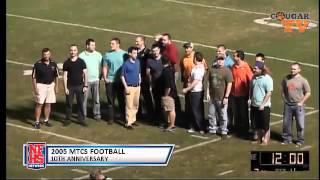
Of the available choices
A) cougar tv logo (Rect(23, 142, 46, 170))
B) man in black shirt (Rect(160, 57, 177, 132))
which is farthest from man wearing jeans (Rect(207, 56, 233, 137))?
cougar tv logo (Rect(23, 142, 46, 170))

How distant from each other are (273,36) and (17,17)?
666 cm

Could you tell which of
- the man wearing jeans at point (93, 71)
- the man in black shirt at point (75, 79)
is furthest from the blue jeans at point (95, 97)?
the man in black shirt at point (75, 79)

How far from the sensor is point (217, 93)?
779 inches

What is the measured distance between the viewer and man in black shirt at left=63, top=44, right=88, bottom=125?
66.7 ft

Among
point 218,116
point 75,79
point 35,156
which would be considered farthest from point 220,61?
point 35,156

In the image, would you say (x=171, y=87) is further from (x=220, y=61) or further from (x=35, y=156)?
(x=35, y=156)

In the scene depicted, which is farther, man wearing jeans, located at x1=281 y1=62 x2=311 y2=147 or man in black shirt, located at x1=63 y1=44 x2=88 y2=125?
man in black shirt, located at x1=63 y1=44 x2=88 y2=125

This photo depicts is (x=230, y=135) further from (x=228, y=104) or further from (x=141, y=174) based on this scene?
(x=141, y=174)

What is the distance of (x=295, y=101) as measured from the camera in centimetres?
1930

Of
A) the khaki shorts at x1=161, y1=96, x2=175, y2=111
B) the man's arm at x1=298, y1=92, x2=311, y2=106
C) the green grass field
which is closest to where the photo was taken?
the green grass field

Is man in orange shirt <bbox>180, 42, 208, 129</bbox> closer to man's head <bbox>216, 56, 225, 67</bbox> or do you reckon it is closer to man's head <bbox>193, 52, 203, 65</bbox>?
man's head <bbox>193, 52, 203, 65</bbox>

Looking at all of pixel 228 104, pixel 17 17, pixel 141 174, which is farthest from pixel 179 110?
pixel 17 17

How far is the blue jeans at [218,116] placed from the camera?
1975cm

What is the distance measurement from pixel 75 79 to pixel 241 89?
9.45 feet
